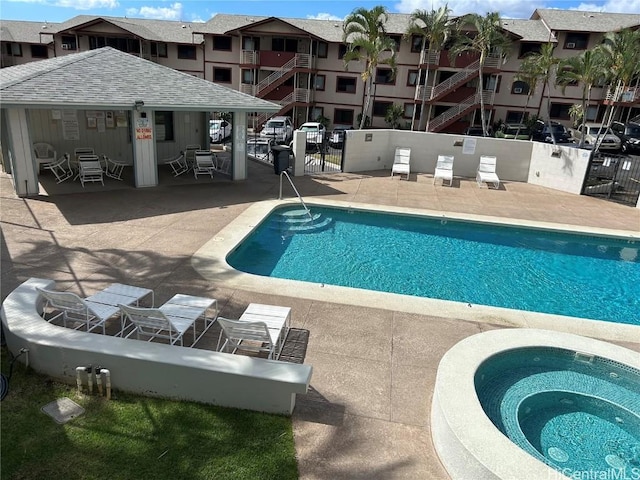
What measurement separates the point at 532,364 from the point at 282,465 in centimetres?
389

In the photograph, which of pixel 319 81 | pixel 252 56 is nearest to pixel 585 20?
pixel 319 81

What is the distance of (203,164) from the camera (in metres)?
17.0

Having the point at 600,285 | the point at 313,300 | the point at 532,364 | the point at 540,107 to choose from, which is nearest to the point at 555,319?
the point at 532,364

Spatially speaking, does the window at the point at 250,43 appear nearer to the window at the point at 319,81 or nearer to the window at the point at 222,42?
the window at the point at 222,42

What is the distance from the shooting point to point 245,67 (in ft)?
114

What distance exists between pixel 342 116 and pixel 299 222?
84.1ft

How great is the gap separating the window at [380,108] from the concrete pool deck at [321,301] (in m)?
20.1

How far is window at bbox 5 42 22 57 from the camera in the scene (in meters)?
41.8

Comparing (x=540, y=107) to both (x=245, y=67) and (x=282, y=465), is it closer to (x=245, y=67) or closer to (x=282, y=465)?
(x=245, y=67)

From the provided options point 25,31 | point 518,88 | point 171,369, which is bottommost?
point 171,369

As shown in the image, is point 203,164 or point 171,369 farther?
point 203,164

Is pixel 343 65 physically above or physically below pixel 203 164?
above

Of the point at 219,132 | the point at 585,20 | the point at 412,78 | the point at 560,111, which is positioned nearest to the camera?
the point at 219,132

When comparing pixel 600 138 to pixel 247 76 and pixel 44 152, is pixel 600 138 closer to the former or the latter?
pixel 247 76
